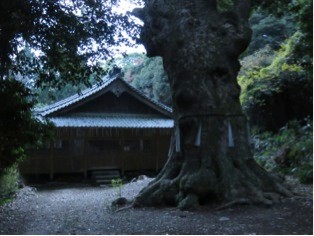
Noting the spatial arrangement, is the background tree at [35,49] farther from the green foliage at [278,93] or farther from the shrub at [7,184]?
the green foliage at [278,93]

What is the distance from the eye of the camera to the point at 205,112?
309 inches

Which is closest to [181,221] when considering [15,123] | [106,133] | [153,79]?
[15,123]

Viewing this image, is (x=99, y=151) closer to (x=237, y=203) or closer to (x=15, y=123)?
(x=15, y=123)

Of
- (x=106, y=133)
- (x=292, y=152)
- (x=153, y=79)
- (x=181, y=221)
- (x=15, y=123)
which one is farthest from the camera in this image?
(x=153, y=79)

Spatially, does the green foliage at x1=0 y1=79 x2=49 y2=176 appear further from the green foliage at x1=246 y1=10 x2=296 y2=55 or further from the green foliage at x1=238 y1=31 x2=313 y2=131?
the green foliage at x1=246 y1=10 x2=296 y2=55

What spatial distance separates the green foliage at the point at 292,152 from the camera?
972 cm

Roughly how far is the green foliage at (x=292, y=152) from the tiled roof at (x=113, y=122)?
21.5 feet

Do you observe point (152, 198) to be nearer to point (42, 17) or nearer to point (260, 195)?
point (260, 195)

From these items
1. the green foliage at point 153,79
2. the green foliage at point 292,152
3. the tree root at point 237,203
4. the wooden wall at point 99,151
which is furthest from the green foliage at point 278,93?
the green foliage at point 153,79

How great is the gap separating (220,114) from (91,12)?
4275mm

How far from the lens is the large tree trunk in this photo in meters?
7.48

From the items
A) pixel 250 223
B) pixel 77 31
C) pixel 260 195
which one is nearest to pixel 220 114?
pixel 260 195

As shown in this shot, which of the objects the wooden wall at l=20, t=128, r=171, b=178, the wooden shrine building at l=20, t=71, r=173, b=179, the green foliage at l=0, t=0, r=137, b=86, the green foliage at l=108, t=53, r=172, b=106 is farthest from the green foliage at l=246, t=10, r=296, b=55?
the green foliage at l=0, t=0, r=137, b=86

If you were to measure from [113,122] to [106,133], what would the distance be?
70 cm
